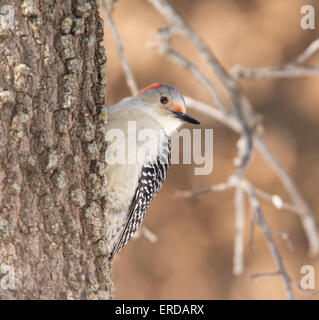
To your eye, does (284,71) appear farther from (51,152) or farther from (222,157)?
(222,157)

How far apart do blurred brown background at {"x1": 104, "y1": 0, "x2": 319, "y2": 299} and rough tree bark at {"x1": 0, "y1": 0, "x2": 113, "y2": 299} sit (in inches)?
166

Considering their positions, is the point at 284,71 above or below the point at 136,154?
above

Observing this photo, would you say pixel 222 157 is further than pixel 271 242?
Yes

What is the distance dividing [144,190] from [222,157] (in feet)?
12.1

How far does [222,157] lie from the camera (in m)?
6.87

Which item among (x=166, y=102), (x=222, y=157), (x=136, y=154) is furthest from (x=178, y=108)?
Answer: (x=222, y=157)

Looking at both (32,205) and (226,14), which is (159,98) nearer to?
(32,205)

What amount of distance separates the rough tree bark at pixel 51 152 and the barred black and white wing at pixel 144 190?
0.77 meters

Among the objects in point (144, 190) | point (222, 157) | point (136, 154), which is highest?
point (222, 157)

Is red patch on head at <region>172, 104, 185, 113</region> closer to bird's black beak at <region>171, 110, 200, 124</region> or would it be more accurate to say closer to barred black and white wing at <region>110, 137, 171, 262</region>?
bird's black beak at <region>171, 110, 200, 124</region>

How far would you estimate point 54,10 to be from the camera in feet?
7.42

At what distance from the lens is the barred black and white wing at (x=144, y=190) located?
10.7ft

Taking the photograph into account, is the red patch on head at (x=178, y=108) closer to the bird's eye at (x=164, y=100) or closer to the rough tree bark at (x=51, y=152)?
the bird's eye at (x=164, y=100)
